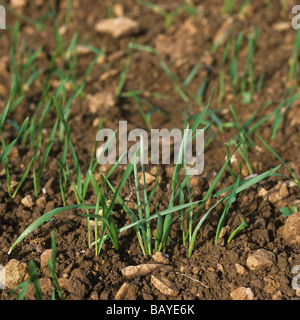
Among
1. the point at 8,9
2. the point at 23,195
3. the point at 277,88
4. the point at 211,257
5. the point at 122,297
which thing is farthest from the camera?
the point at 8,9

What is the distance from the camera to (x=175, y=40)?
2.95 meters

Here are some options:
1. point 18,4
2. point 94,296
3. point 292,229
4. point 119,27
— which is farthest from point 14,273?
point 18,4

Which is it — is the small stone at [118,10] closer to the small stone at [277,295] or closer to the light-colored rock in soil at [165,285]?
the light-colored rock in soil at [165,285]

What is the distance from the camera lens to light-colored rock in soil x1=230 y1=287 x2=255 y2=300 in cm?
146

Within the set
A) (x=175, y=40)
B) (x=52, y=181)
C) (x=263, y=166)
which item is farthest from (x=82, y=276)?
(x=175, y=40)

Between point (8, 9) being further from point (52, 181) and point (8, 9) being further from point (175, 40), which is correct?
point (52, 181)

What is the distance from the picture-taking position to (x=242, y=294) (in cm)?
147

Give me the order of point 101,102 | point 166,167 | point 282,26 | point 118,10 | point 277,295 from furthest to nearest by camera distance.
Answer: point 118,10, point 282,26, point 101,102, point 166,167, point 277,295

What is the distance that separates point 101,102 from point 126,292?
1.22 metres

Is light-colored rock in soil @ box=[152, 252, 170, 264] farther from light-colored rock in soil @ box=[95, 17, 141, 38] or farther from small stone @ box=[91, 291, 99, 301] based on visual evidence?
light-colored rock in soil @ box=[95, 17, 141, 38]

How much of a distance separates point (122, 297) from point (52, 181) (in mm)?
683

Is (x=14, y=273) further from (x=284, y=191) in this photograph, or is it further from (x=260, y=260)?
(x=284, y=191)

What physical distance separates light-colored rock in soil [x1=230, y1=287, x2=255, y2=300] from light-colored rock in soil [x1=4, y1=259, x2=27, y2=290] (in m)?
0.70

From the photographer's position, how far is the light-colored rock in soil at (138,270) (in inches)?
61.1
